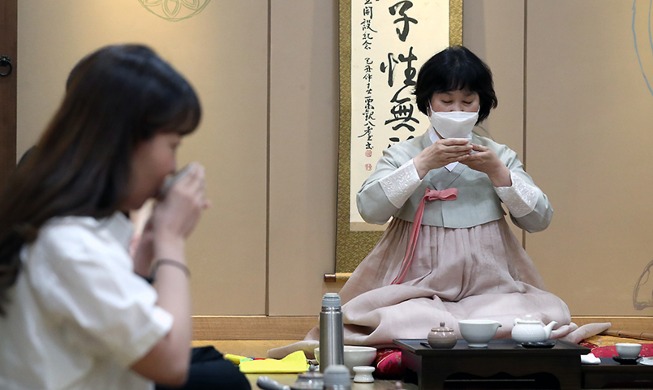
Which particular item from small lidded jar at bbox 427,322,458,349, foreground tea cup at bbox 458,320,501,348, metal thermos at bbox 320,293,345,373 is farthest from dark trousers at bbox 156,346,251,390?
foreground tea cup at bbox 458,320,501,348

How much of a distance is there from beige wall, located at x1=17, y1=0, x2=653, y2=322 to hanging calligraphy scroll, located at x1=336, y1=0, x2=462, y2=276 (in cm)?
9

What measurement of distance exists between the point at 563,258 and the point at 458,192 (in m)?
1.48

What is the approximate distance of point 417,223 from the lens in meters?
3.80

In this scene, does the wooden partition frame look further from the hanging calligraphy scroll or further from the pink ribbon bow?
→ the pink ribbon bow

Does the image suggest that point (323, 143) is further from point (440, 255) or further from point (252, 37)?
point (440, 255)

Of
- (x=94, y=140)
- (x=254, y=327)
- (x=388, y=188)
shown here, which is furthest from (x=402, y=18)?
(x=94, y=140)

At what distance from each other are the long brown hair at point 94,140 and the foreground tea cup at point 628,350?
1878 mm

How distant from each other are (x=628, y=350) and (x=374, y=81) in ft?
7.73

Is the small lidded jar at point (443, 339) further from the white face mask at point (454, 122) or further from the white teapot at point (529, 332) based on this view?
the white face mask at point (454, 122)

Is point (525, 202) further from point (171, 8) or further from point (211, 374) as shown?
point (171, 8)

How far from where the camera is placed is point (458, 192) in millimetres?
3867

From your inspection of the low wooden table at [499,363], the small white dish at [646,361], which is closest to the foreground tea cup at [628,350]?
the small white dish at [646,361]

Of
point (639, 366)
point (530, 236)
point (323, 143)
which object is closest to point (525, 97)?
Answer: point (530, 236)

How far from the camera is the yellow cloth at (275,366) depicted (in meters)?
3.24
